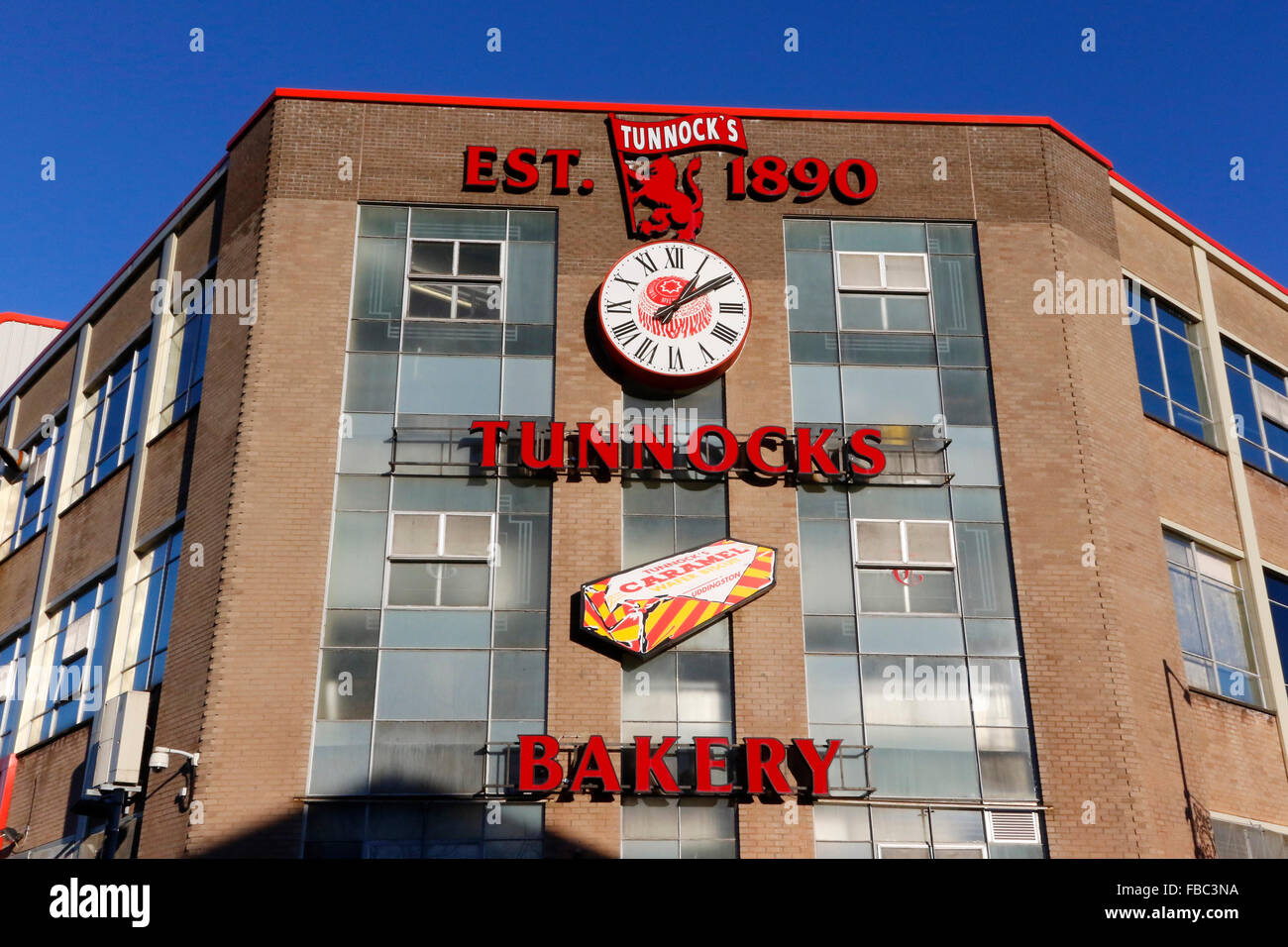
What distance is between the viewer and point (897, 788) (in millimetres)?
19266

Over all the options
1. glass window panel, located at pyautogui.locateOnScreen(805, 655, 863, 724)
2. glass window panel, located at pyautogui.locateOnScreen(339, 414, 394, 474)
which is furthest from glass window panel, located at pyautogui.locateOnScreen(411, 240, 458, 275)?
glass window panel, located at pyautogui.locateOnScreen(805, 655, 863, 724)

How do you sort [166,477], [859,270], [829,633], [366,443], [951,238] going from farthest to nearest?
[166,477] < [951,238] < [859,270] < [366,443] < [829,633]

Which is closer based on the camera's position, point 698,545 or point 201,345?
point 698,545

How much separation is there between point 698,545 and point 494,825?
5062mm

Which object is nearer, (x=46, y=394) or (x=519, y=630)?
(x=519, y=630)

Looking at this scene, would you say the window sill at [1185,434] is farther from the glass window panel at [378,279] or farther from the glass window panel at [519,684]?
the glass window panel at [378,279]

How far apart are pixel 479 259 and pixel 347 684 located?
7393mm

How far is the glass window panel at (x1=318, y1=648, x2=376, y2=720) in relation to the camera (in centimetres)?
1941

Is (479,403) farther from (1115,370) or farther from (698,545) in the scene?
(1115,370)

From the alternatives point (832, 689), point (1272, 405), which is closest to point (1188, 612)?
point (1272, 405)

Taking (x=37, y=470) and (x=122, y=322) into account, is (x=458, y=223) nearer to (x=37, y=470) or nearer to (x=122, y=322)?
(x=122, y=322)

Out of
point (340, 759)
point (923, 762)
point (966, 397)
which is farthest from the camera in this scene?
point (966, 397)

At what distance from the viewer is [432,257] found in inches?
888
